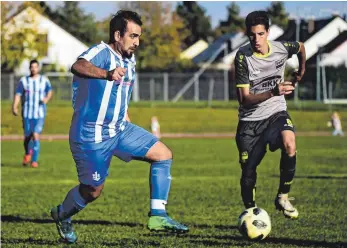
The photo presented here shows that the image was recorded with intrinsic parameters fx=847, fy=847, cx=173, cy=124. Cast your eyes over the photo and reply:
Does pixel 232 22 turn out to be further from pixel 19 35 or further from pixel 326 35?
pixel 19 35

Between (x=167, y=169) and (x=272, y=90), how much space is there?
4.53ft

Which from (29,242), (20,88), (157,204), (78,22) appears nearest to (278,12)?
(78,22)

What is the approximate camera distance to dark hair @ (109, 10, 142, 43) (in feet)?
26.3

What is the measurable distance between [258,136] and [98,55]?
2330 mm

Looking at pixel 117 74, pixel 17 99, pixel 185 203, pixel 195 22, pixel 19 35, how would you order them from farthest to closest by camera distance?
pixel 195 22, pixel 19 35, pixel 17 99, pixel 185 203, pixel 117 74

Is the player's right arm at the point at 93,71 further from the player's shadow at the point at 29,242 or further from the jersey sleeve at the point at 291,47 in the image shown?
the jersey sleeve at the point at 291,47

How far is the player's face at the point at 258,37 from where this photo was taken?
29.0 ft

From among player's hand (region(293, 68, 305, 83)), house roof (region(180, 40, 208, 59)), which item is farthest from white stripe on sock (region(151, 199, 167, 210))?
house roof (region(180, 40, 208, 59))

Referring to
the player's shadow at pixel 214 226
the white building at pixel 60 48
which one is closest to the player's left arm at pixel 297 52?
the player's shadow at pixel 214 226

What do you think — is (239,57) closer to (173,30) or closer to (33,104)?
(33,104)

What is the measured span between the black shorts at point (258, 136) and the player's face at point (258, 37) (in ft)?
2.75

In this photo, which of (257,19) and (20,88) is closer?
(257,19)

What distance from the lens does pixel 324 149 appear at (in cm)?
2758

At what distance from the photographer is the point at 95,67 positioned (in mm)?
7680
